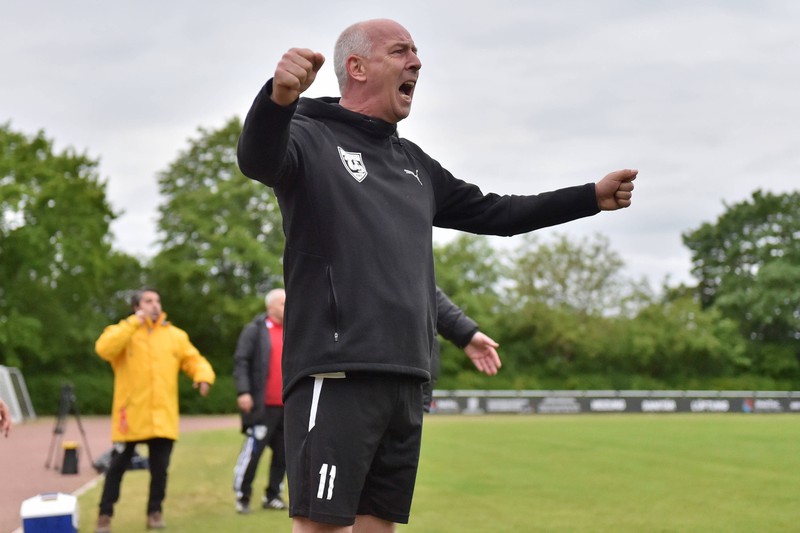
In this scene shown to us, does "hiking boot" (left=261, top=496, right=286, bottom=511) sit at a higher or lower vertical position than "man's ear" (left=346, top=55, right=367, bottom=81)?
lower

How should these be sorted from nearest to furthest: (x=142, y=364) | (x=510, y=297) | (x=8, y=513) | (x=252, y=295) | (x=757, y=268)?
1. (x=142, y=364)
2. (x=8, y=513)
3. (x=252, y=295)
4. (x=510, y=297)
5. (x=757, y=268)

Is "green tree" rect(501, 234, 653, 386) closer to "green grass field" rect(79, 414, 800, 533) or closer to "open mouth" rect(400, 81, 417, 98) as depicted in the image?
"green grass field" rect(79, 414, 800, 533)

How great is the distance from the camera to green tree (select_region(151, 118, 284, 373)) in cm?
4919

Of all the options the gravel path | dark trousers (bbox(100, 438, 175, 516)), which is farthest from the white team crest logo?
the gravel path

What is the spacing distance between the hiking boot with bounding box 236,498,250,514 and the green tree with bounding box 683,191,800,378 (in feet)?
195

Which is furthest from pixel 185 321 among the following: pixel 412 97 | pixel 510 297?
pixel 412 97

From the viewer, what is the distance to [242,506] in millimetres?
10656

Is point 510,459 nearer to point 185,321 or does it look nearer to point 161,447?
point 161,447

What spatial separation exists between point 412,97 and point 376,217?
1.71ft

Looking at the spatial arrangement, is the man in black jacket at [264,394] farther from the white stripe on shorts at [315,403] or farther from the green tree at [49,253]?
the green tree at [49,253]

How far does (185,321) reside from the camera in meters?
51.2

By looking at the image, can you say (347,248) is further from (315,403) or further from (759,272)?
(759,272)

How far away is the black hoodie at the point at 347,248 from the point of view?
3.40 meters

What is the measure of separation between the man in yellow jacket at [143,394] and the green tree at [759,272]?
199 feet
